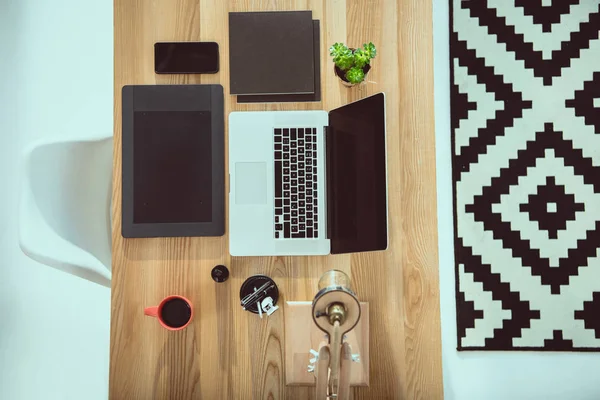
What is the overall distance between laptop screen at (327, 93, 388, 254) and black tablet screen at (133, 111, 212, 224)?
34 centimetres

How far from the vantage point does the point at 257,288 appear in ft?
3.63

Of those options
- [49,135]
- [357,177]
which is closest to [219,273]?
[357,177]

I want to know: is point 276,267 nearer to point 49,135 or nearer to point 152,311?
point 152,311

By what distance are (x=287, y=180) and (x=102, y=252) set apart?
23.5 inches

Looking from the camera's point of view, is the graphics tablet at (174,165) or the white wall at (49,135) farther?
the white wall at (49,135)

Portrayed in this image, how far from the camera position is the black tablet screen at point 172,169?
1.13 meters

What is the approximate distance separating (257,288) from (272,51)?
63 cm

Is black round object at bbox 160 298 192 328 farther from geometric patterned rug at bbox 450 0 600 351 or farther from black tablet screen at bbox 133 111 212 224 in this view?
geometric patterned rug at bbox 450 0 600 351

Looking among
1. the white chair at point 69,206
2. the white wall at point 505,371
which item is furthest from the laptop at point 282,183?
the white wall at point 505,371

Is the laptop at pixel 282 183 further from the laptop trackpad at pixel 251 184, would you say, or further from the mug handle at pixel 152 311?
the mug handle at pixel 152 311

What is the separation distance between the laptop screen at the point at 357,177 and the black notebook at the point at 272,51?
148mm

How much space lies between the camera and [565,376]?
65.4 inches

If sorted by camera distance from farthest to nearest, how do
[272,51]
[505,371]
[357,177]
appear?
[505,371], [272,51], [357,177]

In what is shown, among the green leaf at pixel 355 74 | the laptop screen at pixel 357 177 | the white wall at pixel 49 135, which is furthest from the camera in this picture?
the white wall at pixel 49 135
